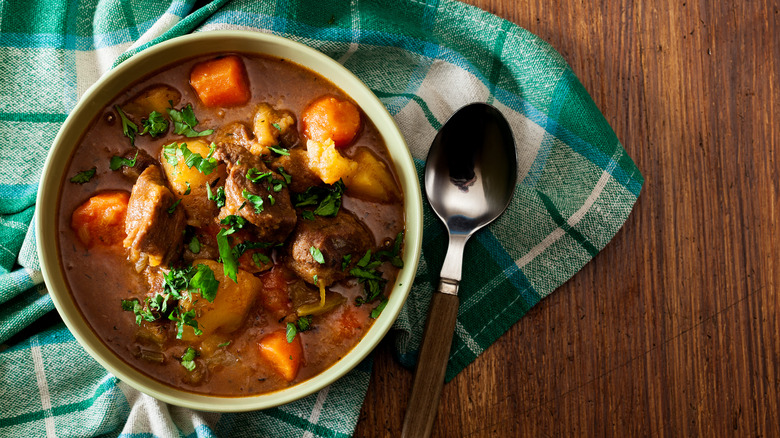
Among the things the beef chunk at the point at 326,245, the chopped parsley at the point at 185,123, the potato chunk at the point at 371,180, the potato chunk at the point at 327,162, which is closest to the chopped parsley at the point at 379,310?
the beef chunk at the point at 326,245

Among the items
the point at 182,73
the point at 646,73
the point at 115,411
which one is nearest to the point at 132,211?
the point at 182,73

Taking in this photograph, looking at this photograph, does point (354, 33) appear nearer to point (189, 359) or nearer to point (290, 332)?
point (290, 332)

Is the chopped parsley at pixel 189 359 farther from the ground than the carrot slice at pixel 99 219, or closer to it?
closer to it

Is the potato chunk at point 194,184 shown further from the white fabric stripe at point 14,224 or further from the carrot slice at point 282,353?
the white fabric stripe at point 14,224

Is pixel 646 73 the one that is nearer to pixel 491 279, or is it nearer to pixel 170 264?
pixel 491 279

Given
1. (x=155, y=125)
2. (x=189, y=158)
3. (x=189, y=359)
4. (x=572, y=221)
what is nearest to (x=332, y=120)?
(x=189, y=158)

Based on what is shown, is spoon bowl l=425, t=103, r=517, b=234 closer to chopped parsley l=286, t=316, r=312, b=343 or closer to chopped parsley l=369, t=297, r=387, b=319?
chopped parsley l=369, t=297, r=387, b=319
